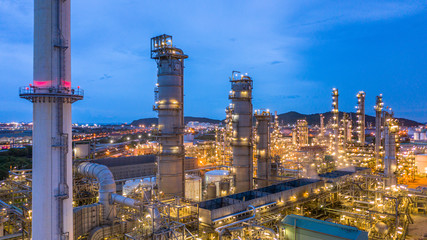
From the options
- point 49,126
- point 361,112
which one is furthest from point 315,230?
point 361,112

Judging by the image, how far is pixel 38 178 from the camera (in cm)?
1484

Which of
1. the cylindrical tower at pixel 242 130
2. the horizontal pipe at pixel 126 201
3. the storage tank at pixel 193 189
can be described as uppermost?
the cylindrical tower at pixel 242 130

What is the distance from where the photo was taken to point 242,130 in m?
30.6

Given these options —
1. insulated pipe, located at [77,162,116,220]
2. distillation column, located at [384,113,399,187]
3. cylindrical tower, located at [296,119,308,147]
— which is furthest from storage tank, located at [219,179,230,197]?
cylindrical tower, located at [296,119,308,147]

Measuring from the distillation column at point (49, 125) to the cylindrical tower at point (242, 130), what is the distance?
18.5 m

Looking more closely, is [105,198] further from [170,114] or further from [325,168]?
[325,168]

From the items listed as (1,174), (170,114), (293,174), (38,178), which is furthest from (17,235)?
(293,174)

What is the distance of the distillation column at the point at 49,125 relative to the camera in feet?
48.5

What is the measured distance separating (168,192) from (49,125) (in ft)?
37.2

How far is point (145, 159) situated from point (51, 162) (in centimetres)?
3314

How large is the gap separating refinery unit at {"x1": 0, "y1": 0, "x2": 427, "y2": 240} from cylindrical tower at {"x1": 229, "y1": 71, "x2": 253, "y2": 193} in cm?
11

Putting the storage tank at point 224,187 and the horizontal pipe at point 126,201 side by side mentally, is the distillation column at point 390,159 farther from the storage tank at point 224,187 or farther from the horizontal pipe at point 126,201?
the horizontal pipe at point 126,201

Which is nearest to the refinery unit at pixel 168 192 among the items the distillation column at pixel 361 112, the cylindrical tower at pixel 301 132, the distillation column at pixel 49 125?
the distillation column at pixel 49 125

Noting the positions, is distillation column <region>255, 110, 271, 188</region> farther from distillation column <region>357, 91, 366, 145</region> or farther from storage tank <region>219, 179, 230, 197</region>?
distillation column <region>357, 91, 366, 145</region>
